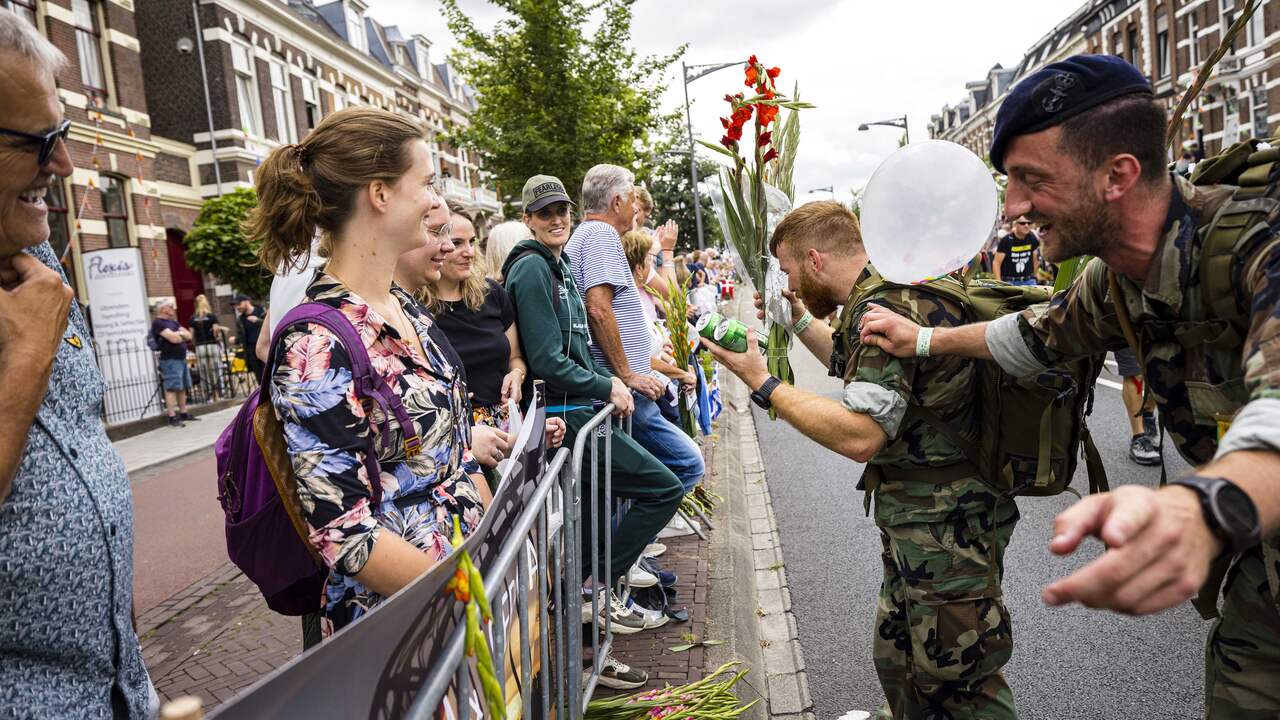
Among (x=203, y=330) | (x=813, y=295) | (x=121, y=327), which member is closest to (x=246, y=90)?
(x=203, y=330)

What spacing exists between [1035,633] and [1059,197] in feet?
9.18

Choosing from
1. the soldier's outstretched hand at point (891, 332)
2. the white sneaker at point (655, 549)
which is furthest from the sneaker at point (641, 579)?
the soldier's outstretched hand at point (891, 332)

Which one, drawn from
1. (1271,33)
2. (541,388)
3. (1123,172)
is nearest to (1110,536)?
(1123,172)

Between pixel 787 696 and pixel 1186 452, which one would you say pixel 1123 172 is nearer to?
pixel 1186 452

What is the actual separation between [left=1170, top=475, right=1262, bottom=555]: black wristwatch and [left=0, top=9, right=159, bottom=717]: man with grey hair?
66.5 inches

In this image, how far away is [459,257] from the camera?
3617 millimetres

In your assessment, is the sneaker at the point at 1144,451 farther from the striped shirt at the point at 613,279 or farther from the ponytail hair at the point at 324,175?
the ponytail hair at the point at 324,175

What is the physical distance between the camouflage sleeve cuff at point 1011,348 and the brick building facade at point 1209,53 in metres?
30.1

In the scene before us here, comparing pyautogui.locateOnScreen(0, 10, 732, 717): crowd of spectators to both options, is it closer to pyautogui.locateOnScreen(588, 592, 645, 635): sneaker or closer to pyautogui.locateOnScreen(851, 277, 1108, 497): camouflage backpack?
pyautogui.locateOnScreen(588, 592, 645, 635): sneaker

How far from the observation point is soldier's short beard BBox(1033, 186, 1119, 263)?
1.78m

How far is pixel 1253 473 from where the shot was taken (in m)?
1.03

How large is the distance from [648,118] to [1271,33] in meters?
27.1

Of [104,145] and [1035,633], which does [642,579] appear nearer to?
[1035,633]

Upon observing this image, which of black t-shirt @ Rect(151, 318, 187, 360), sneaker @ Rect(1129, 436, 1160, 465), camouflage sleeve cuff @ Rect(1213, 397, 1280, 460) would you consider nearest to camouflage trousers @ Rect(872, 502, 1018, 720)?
camouflage sleeve cuff @ Rect(1213, 397, 1280, 460)
